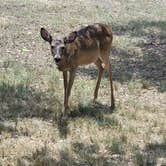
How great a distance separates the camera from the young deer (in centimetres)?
809

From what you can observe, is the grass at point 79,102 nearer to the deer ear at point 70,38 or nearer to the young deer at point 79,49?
the young deer at point 79,49

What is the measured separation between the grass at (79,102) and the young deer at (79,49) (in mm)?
478

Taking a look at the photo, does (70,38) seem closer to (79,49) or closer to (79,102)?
(79,49)

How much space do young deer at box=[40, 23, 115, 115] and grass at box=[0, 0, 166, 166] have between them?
48cm

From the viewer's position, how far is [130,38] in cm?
1502

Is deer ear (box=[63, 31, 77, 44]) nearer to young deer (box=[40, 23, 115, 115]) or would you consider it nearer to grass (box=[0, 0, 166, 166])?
young deer (box=[40, 23, 115, 115])

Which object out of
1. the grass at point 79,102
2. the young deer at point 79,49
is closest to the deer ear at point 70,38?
the young deer at point 79,49

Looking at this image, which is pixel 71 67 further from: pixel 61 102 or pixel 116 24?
pixel 116 24

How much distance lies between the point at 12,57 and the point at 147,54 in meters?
3.56

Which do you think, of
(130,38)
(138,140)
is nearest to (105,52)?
(138,140)

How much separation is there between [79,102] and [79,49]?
1.00m

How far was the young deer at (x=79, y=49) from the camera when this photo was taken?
8.09m

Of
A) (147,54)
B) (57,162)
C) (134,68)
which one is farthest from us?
(147,54)

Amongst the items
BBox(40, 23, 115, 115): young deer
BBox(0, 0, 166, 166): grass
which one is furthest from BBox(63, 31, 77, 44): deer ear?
BBox(0, 0, 166, 166): grass
